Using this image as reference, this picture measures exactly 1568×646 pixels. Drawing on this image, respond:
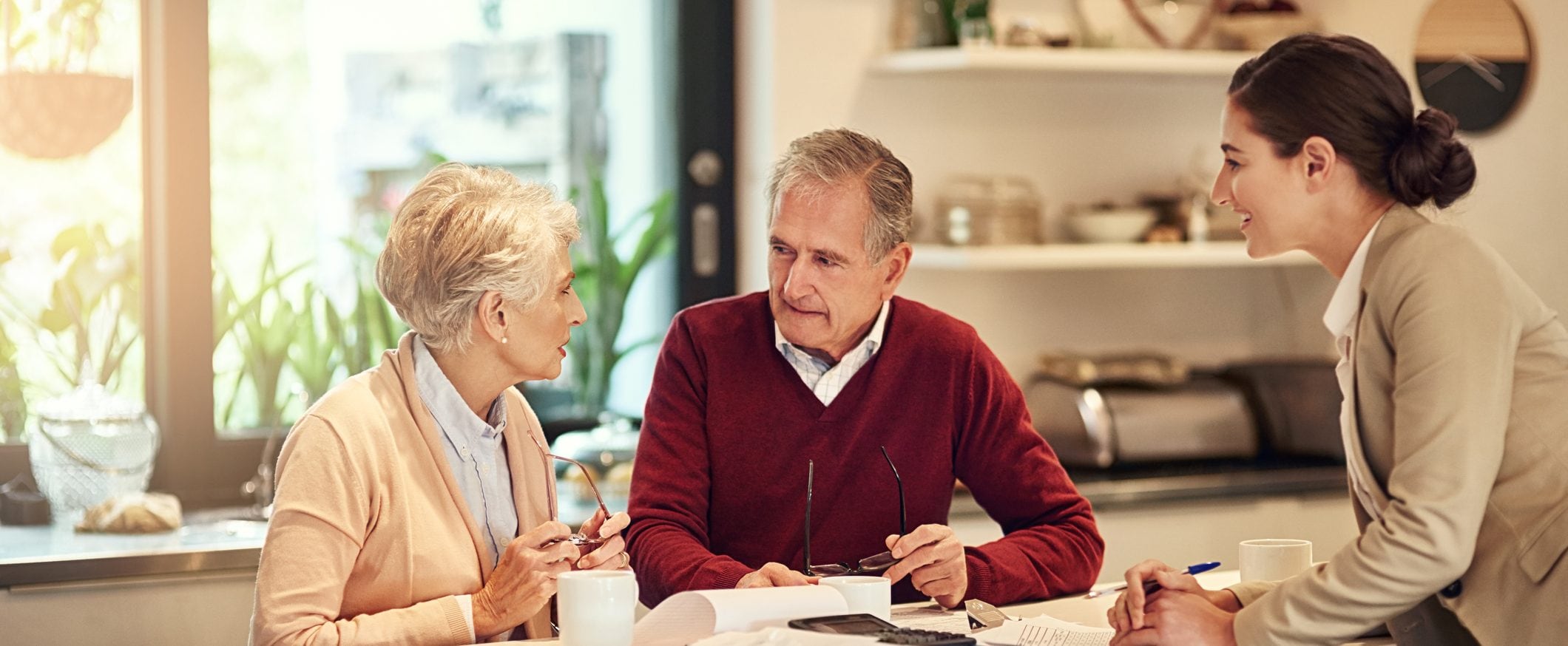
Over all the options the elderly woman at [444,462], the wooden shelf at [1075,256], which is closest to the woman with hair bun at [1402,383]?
the elderly woman at [444,462]

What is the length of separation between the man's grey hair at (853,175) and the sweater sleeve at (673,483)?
0.26 metres

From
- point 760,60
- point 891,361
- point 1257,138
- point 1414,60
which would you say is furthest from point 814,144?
point 1414,60

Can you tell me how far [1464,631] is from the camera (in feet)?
5.34

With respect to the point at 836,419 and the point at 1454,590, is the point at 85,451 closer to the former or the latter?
the point at 836,419

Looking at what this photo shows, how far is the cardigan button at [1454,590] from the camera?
160 cm

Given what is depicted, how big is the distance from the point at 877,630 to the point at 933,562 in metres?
0.33

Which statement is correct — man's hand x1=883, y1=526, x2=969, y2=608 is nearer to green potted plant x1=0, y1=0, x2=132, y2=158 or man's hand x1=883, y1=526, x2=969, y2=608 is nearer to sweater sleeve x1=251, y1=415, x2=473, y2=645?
sweater sleeve x1=251, y1=415, x2=473, y2=645

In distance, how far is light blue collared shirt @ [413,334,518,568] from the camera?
1.91 m

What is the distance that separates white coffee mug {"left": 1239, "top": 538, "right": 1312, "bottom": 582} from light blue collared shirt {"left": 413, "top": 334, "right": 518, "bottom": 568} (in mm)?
923

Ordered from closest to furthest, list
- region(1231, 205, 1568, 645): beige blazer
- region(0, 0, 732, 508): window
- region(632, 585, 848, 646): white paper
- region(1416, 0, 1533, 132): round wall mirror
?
region(1231, 205, 1568, 645): beige blazer → region(632, 585, 848, 646): white paper → region(0, 0, 732, 508): window → region(1416, 0, 1533, 132): round wall mirror

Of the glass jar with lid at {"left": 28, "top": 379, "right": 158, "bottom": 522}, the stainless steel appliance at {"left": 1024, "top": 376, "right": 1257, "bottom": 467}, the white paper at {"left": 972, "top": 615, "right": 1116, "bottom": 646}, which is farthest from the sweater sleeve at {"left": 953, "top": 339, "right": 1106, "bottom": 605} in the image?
the glass jar with lid at {"left": 28, "top": 379, "right": 158, "bottom": 522}

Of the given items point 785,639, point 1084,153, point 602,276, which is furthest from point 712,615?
point 1084,153

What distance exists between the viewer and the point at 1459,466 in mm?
1499

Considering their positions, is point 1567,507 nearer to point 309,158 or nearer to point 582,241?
point 582,241
